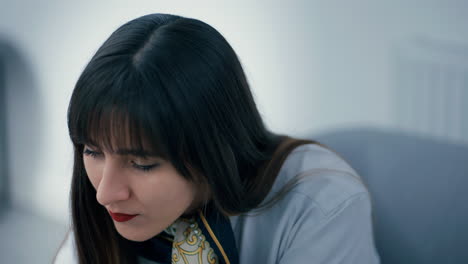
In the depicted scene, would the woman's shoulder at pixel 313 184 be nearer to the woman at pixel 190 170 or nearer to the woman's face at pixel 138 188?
the woman at pixel 190 170

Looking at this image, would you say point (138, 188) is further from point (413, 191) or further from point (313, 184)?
point (413, 191)

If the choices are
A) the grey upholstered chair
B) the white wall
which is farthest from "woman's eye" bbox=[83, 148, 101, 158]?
the grey upholstered chair

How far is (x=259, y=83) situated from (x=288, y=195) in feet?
2.30

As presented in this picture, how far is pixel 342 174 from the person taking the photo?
0.87 m

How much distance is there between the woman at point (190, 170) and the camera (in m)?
0.64

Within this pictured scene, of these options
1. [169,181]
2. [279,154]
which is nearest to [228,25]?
[279,154]

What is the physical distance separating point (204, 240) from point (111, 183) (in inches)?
9.0

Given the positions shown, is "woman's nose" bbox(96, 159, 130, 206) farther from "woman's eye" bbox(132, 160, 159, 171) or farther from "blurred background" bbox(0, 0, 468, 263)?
"blurred background" bbox(0, 0, 468, 263)

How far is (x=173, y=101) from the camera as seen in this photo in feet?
2.08

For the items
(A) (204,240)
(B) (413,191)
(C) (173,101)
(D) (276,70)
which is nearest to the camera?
(C) (173,101)

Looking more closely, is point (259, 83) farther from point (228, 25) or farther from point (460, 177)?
point (460, 177)

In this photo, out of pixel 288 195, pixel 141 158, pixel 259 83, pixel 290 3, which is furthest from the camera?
pixel 259 83

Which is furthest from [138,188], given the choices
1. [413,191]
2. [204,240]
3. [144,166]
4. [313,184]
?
[413,191]

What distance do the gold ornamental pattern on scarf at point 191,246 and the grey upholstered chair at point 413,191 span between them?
2.04 feet
